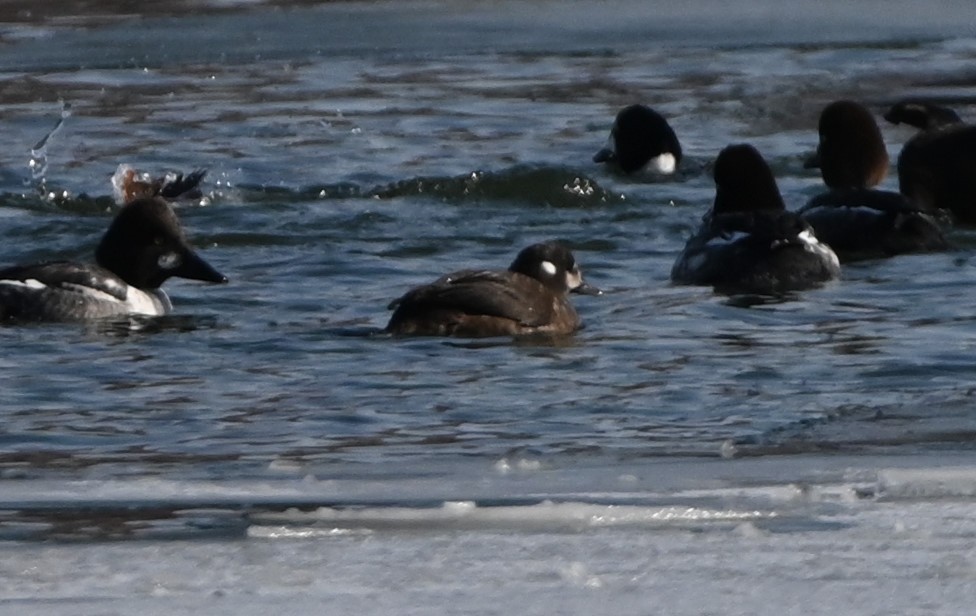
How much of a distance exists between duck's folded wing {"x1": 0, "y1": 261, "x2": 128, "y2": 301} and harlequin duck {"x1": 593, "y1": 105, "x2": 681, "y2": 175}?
457 cm

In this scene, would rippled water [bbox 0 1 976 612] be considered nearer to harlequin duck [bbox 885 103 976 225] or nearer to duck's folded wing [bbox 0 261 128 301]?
duck's folded wing [bbox 0 261 128 301]

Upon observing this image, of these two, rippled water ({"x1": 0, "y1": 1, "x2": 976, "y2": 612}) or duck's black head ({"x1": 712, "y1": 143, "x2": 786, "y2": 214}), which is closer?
rippled water ({"x1": 0, "y1": 1, "x2": 976, "y2": 612})

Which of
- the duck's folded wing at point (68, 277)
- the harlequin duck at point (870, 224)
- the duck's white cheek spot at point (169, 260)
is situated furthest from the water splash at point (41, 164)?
the harlequin duck at point (870, 224)

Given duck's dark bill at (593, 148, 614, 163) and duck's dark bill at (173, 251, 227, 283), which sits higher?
duck's dark bill at (173, 251, 227, 283)

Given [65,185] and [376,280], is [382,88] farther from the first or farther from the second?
[376,280]

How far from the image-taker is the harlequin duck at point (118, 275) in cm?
1057

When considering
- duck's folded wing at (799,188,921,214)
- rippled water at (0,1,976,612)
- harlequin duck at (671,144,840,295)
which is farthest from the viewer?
duck's folded wing at (799,188,921,214)

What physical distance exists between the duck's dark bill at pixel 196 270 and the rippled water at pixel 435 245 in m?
0.10

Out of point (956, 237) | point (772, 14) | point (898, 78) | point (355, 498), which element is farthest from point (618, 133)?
point (355, 498)

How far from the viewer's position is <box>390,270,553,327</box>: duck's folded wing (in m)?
9.57

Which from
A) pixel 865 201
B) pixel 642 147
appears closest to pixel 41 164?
pixel 642 147

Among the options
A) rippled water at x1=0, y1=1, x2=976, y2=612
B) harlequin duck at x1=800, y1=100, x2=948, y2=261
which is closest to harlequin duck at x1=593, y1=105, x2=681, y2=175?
rippled water at x1=0, y1=1, x2=976, y2=612

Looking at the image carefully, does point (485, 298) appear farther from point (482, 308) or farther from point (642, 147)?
point (642, 147)

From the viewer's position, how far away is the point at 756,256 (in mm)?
11383
